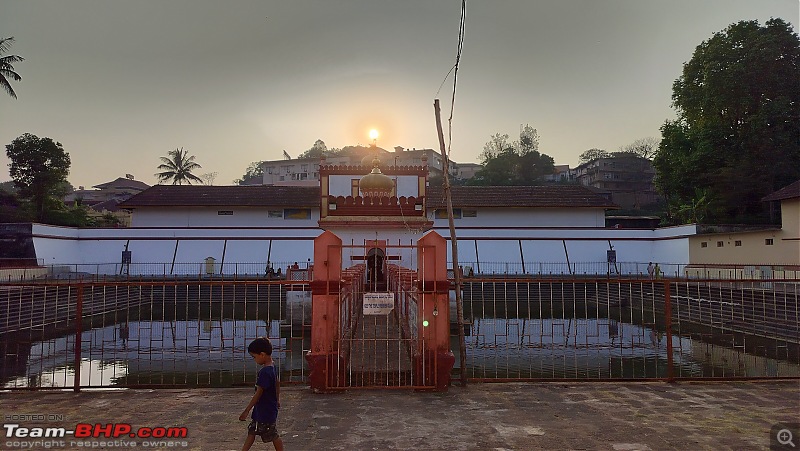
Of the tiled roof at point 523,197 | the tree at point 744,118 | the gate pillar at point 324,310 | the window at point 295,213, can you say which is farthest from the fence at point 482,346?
the tiled roof at point 523,197

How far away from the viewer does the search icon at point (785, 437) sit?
196 inches

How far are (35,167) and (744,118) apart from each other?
48168 mm

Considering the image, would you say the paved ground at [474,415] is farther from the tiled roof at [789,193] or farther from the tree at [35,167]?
the tree at [35,167]

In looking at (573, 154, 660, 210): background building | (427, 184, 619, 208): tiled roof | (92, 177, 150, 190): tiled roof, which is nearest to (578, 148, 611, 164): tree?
(573, 154, 660, 210): background building

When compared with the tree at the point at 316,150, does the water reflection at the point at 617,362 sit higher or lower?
lower

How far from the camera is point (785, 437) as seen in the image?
5117 mm

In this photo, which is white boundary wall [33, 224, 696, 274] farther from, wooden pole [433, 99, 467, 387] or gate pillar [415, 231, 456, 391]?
gate pillar [415, 231, 456, 391]

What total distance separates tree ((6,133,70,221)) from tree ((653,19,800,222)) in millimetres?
44356

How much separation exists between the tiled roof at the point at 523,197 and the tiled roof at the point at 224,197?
371 inches

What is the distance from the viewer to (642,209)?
187 ft

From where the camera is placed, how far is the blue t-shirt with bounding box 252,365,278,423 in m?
4.31

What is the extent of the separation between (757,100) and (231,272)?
113ft

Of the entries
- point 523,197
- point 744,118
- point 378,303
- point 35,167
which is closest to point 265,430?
point 378,303

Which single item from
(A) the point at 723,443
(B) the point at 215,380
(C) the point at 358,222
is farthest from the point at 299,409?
(C) the point at 358,222
